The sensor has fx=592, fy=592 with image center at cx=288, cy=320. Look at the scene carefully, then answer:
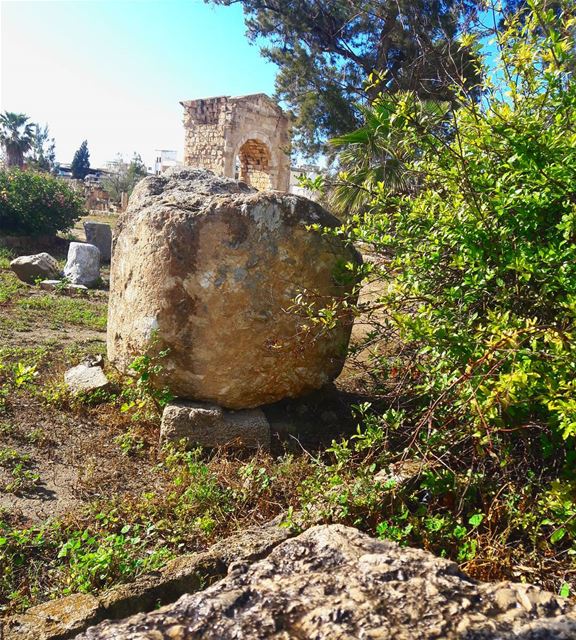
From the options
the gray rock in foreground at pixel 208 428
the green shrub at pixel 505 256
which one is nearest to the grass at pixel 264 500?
the gray rock in foreground at pixel 208 428

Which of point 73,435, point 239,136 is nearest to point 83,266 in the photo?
point 73,435

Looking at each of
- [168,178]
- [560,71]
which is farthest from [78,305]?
[560,71]

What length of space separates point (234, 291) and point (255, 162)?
66.8 feet

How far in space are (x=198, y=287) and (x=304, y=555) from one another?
2.48 metres

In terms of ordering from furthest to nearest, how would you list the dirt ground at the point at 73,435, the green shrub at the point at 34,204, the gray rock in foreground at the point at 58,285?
1. the green shrub at the point at 34,204
2. the gray rock in foreground at the point at 58,285
3. the dirt ground at the point at 73,435

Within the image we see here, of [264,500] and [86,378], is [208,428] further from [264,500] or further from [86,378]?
[86,378]

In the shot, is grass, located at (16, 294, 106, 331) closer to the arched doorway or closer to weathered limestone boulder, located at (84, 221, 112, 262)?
weathered limestone boulder, located at (84, 221, 112, 262)

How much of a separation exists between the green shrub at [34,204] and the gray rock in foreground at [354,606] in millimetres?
12917

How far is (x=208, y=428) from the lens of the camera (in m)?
3.86

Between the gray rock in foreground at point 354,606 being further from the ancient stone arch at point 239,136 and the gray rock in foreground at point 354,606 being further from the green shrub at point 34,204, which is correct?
the ancient stone arch at point 239,136

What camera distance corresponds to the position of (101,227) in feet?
40.4

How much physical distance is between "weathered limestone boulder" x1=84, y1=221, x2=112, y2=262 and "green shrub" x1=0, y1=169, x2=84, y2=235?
55.1 inches

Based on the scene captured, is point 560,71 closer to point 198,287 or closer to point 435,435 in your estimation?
point 435,435

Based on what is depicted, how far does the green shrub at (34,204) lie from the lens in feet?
42.1
